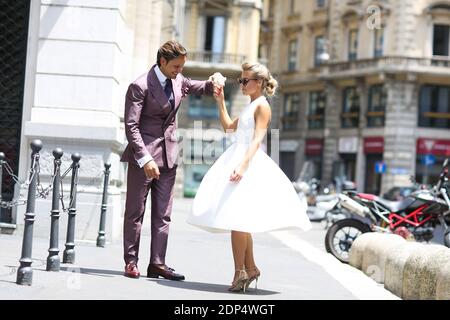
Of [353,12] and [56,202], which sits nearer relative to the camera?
[56,202]

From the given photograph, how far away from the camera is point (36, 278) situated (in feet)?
22.0

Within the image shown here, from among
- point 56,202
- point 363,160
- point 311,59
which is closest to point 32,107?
point 56,202

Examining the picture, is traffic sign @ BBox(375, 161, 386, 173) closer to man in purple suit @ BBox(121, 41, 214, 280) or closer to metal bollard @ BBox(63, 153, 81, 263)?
metal bollard @ BBox(63, 153, 81, 263)

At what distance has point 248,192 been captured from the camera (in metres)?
6.88

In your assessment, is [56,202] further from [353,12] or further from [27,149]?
[353,12]

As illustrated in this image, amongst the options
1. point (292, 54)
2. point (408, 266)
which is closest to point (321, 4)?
point (292, 54)

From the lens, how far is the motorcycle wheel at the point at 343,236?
41.2 ft

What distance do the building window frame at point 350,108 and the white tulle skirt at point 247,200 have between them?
41.1 metres

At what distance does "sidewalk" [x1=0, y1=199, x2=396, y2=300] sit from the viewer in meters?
6.20

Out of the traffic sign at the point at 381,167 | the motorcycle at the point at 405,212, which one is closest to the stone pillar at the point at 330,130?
the traffic sign at the point at 381,167

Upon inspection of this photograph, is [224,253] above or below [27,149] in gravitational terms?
below

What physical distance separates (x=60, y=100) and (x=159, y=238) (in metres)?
3.90

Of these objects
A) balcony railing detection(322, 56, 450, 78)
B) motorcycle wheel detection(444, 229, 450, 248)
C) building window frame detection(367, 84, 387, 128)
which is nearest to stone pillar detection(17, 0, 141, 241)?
motorcycle wheel detection(444, 229, 450, 248)
